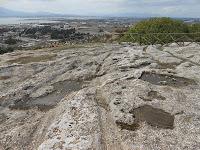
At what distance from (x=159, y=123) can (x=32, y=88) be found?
11.5 m

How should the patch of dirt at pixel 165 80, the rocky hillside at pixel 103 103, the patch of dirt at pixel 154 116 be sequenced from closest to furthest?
the rocky hillside at pixel 103 103
the patch of dirt at pixel 154 116
the patch of dirt at pixel 165 80

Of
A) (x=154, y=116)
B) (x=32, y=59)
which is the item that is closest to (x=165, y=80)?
(x=154, y=116)

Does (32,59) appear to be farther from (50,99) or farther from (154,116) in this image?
(154,116)

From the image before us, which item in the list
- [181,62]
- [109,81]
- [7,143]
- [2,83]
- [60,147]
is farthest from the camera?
[181,62]

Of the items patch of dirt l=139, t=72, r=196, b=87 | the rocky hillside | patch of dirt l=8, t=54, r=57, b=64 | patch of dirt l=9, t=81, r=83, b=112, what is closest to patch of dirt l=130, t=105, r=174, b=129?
the rocky hillside

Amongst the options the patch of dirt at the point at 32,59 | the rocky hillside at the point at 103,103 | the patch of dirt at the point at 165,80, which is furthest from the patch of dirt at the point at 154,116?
the patch of dirt at the point at 32,59

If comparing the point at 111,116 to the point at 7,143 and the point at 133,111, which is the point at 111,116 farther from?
the point at 7,143

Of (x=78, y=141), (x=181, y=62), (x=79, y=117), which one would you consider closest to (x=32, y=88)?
(x=79, y=117)

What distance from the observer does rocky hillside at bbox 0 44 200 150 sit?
1591 centimetres

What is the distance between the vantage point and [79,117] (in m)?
17.9

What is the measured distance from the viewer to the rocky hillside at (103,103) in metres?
15.9

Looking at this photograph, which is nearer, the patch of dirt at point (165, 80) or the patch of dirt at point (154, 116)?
the patch of dirt at point (154, 116)

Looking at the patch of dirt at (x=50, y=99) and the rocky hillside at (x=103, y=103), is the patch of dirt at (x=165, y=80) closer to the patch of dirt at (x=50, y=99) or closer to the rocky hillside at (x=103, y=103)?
the rocky hillside at (x=103, y=103)

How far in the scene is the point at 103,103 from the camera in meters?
20.4
